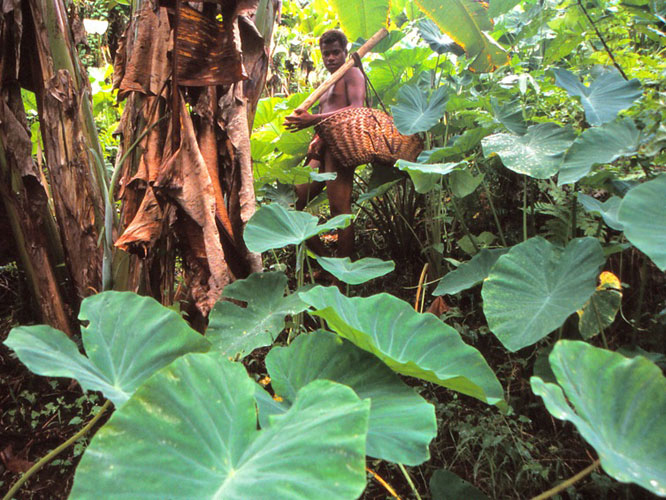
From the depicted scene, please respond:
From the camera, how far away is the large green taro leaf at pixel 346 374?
642 mm

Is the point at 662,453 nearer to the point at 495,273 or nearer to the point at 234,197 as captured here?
the point at 495,273

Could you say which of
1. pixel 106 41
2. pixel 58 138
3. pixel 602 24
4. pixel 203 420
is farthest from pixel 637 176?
pixel 106 41

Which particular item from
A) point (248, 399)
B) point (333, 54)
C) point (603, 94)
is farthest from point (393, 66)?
point (248, 399)

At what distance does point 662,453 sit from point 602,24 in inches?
62.9

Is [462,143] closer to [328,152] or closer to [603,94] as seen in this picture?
[603,94]

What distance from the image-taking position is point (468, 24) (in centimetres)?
152

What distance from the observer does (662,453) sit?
549 millimetres

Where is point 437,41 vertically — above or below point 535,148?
above

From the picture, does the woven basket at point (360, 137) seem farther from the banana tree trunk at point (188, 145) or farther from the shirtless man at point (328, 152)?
the banana tree trunk at point (188, 145)

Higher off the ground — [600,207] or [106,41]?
[106,41]

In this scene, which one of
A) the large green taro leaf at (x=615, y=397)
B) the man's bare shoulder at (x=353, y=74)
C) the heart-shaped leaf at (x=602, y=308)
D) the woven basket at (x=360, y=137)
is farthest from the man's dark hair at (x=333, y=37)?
the large green taro leaf at (x=615, y=397)

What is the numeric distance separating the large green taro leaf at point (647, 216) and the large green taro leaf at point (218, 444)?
0.59 metres

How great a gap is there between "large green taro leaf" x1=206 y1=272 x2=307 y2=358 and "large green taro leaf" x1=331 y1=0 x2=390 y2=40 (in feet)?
3.22

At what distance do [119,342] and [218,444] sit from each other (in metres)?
0.29
